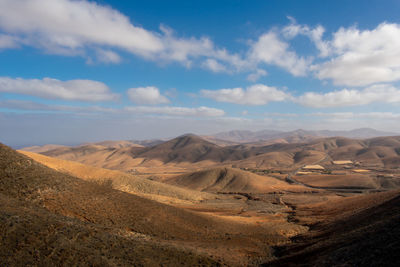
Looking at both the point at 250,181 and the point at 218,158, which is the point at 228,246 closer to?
the point at 250,181

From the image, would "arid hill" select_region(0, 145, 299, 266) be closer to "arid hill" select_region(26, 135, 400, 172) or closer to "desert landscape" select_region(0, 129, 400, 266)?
"desert landscape" select_region(0, 129, 400, 266)

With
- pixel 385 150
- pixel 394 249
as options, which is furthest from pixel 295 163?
pixel 394 249

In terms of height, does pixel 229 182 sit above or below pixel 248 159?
above

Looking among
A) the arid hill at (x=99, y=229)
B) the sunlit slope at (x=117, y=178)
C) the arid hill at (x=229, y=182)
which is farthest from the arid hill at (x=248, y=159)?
the arid hill at (x=99, y=229)

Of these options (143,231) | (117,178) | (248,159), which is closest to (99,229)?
(143,231)

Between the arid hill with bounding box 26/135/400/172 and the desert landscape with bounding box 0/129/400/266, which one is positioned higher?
the desert landscape with bounding box 0/129/400/266

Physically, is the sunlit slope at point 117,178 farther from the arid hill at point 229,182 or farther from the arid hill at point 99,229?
the arid hill at point 99,229

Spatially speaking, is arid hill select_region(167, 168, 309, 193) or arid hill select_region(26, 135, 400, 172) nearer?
arid hill select_region(167, 168, 309, 193)

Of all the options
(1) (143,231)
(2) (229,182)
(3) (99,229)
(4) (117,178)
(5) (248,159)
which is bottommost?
(5) (248,159)

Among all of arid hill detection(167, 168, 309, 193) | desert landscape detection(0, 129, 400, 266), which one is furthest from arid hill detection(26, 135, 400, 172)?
desert landscape detection(0, 129, 400, 266)

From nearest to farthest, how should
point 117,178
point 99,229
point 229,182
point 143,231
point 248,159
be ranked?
point 99,229, point 143,231, point 117,178, point 229,182, point 248,159

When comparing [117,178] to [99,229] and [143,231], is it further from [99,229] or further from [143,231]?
[99,229]
